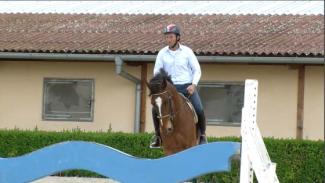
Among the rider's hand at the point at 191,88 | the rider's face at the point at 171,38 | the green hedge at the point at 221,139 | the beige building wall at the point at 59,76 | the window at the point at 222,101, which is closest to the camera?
the rider's face at the point at 171,38

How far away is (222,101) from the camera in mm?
17109

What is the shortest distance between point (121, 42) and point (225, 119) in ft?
9.80

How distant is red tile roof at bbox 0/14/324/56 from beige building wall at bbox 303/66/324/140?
58cm

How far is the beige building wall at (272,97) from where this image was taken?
16.6 meters

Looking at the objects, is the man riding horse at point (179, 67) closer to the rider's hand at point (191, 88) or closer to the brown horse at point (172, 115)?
the rider's hand at point (191, 88)

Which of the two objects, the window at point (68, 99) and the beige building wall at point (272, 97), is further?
the window at point (68, 99)

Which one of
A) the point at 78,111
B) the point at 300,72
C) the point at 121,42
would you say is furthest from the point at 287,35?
the point at 78,111

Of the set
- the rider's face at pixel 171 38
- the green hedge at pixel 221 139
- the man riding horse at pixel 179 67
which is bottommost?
the green hedge at pixel 221 139

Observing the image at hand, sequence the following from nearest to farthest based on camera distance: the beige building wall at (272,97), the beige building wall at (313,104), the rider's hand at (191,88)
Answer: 1. the rider's hand at (191,88)
2. the beige building wall at (313,104)
3. the beige building wall at (272,97)

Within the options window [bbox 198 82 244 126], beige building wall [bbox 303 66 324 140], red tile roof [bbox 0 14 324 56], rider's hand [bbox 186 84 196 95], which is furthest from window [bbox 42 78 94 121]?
rider's hand [bbox 186 84 196 95]

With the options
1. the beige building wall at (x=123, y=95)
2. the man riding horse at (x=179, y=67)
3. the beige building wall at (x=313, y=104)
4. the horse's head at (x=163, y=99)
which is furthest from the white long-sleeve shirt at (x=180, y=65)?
the beige building wall at (x=313, y=104)

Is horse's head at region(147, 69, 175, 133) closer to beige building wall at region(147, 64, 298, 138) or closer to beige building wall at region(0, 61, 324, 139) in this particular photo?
beige building wall at region(0, 61, 324, 139)

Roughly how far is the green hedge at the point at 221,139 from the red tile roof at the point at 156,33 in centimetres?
225

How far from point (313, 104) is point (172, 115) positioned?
697 centimetres
